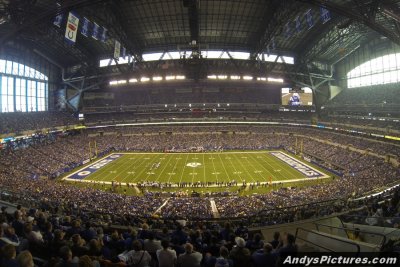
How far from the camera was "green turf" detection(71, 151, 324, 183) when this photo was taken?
37.5 m

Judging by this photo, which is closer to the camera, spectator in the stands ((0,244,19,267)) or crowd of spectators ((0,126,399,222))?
spectator in the stands ((0,244,19,267))

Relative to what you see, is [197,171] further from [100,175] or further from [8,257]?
[8,257]

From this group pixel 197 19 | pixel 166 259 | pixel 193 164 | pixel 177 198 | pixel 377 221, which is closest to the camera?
pixel 166 259

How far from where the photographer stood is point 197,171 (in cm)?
4128

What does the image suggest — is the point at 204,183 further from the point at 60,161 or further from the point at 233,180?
the point at 60,161

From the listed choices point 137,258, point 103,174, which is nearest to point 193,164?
point 103,174

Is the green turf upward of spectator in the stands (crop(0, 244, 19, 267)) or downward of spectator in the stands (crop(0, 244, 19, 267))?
downward

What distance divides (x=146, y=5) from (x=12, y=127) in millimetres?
32122

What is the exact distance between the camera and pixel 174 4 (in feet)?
129

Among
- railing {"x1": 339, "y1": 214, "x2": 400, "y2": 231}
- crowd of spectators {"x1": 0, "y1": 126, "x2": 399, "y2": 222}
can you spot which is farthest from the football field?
railing {"x1": 339, "y1": 214, "x2": 400, "y2": 231}

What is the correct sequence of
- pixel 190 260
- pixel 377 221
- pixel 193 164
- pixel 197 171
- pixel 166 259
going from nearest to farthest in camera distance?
pixel 190 260 < pixel 166 259 < pixel 377 221 < pixel 197 171 < pixel 193 164

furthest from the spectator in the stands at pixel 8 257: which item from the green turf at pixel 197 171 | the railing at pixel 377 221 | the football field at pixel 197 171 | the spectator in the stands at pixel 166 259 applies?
the green turf at pixel 197 171

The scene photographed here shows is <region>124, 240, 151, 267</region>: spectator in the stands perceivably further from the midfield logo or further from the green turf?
the midfield logo

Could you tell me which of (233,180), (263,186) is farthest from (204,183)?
(263,186)
